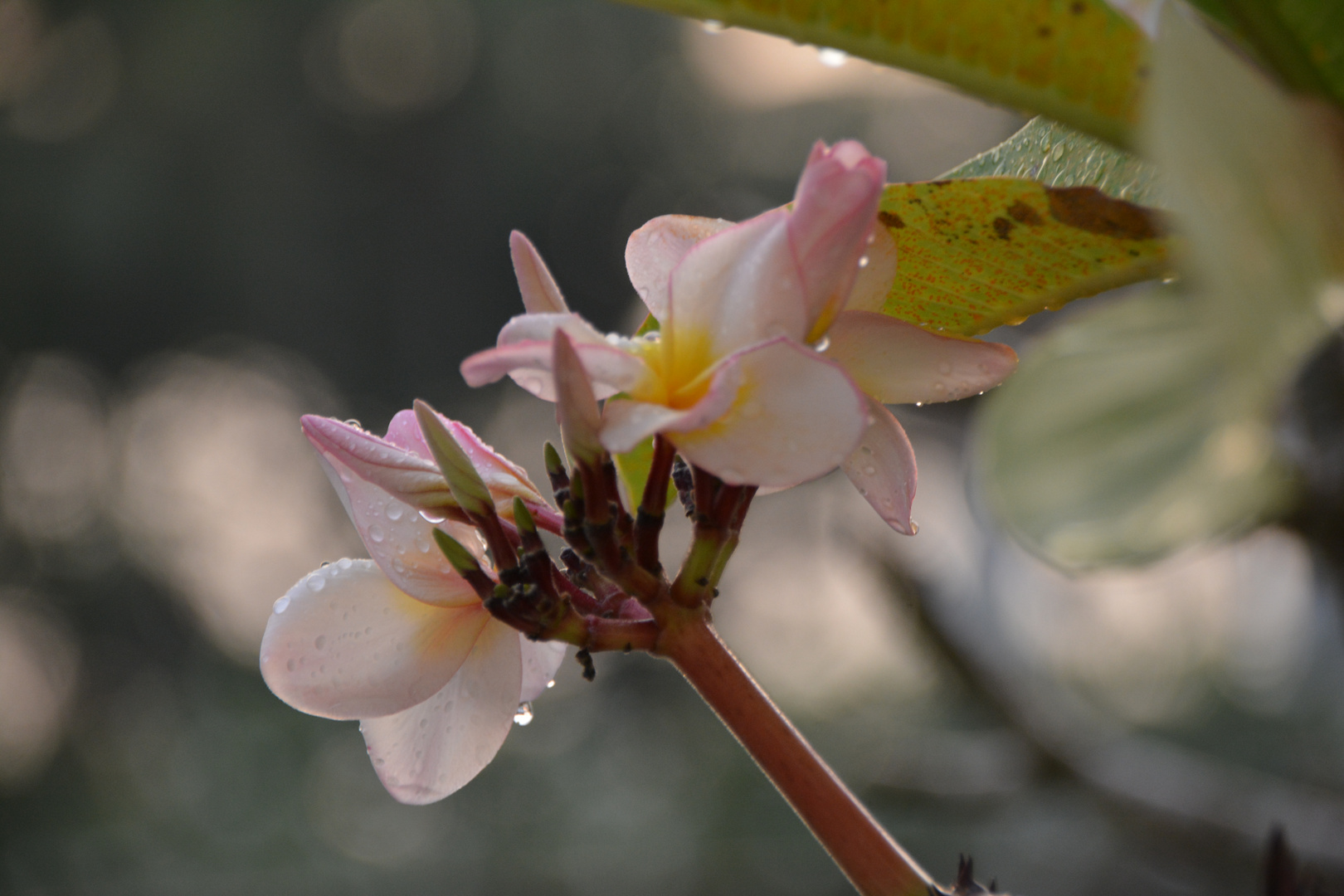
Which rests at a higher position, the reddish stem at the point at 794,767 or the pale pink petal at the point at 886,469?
the pale pink petal at the point at 886,469

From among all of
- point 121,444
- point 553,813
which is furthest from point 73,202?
point 553,813

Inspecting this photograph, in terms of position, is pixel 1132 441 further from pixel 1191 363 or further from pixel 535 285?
pixel 535 285

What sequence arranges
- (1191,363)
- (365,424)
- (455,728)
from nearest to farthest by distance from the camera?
(1191,363), (455,728), (365,424)

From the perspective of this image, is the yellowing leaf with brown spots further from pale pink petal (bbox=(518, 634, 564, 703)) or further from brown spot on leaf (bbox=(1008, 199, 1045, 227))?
pale pink petal (bbox=(518, 634, 564, 703))

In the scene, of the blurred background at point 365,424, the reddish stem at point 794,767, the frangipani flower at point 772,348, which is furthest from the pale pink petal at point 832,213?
the blurred background at point 365,424

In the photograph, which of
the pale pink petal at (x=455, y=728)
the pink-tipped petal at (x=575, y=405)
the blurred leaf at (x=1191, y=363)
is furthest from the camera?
the pale pink petal at (x=455, y=728)

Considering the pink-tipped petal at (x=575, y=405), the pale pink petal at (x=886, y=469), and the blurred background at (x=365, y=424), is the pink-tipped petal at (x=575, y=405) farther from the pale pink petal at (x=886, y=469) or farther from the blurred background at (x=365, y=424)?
the blurred background at (x=365, y=424)

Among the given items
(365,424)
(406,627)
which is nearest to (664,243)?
(406,627)

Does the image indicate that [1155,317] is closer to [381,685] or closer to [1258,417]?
[1258,417]
